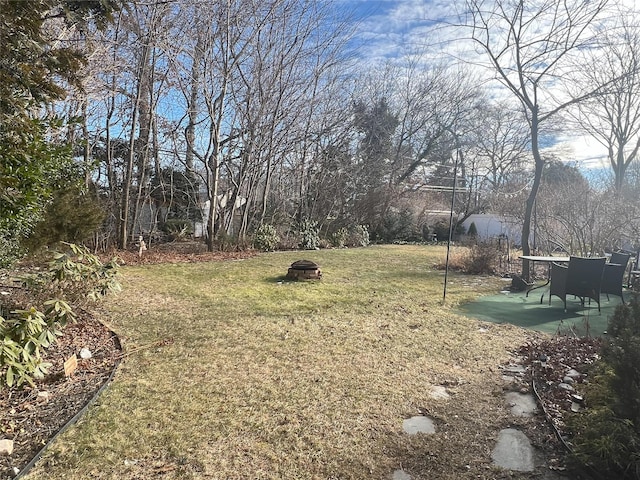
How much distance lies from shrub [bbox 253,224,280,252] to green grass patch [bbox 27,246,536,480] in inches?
230

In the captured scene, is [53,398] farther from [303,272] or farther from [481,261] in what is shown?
Result: [481,261]

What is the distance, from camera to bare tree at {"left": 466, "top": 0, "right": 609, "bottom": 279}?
7367 mm

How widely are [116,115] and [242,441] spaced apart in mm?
9555

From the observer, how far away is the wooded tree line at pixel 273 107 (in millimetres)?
6660

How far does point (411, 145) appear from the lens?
19750mm

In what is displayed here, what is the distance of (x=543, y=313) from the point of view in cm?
544

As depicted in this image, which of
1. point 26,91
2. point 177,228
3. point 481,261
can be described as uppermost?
point 26,91

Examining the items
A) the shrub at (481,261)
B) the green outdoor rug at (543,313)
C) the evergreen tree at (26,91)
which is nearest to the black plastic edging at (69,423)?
the evergreen tree at (26,91)

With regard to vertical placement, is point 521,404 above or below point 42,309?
below

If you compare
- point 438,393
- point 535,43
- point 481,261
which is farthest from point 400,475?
point 535,43

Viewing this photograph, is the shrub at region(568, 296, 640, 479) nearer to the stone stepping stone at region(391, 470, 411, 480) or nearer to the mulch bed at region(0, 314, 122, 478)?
the stone stepping stone at region(391, 470, 411, 480)

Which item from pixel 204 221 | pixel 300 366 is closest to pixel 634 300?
pixel 300 366

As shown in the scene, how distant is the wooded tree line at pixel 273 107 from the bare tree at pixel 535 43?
24 millimetres

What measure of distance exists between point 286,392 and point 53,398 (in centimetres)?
150
